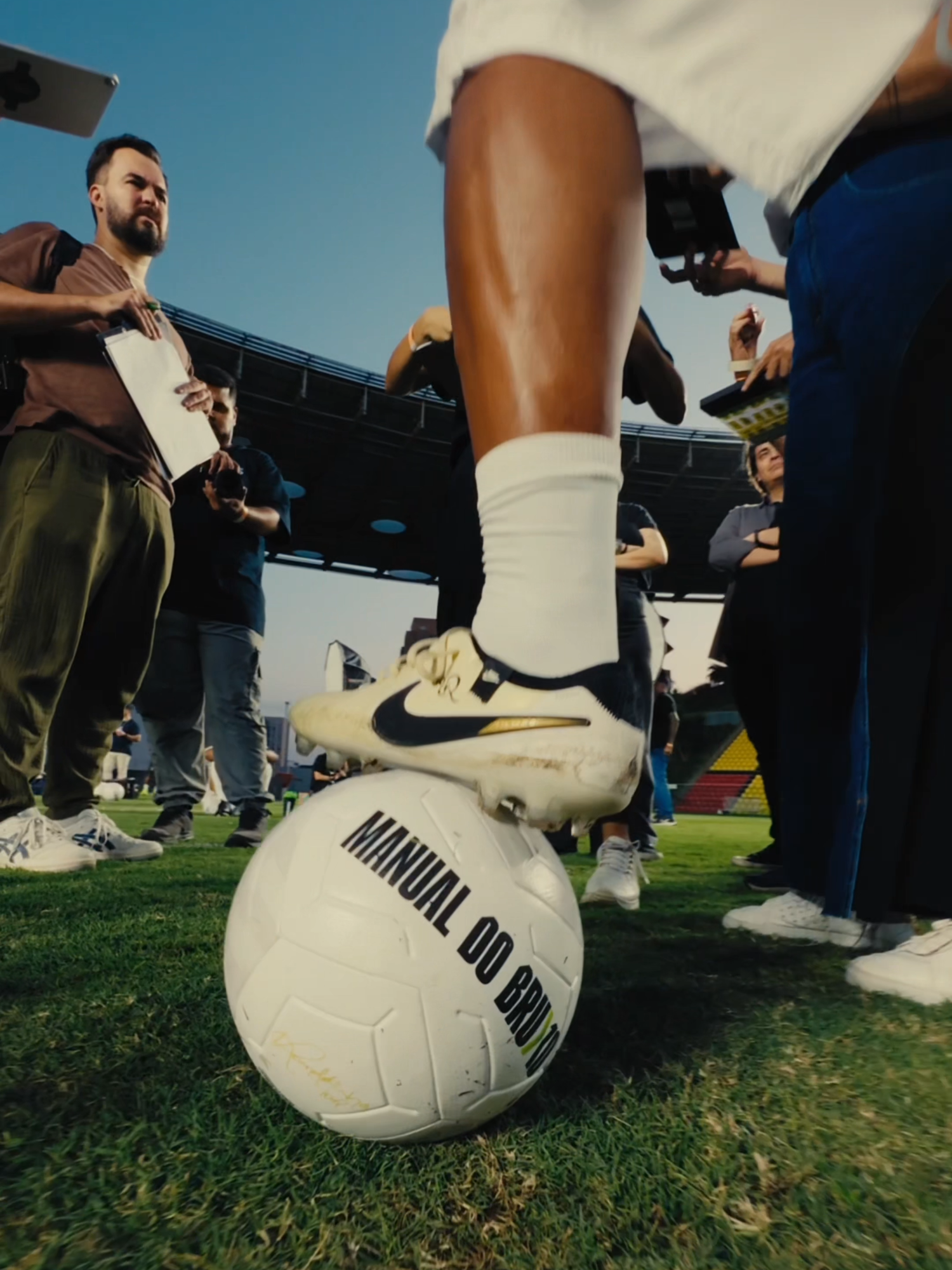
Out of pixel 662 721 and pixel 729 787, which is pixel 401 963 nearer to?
pixel 662 721

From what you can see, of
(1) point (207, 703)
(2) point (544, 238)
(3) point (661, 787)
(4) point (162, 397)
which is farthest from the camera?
(3) point (661, 787)

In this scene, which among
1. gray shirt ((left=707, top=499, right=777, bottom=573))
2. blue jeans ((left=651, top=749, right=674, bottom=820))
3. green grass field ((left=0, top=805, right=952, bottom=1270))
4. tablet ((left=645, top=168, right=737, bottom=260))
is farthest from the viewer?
blue jeans ((left=651, top=749, right=674, bottom=820))

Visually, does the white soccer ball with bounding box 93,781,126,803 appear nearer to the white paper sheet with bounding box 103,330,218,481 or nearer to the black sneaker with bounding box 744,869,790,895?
the white paper sheet with bounding box 103,330,218,481

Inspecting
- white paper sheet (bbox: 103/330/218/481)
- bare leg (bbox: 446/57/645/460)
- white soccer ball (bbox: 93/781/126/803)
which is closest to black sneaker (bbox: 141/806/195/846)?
white paper sheet (bbox: 103/330/218/481)

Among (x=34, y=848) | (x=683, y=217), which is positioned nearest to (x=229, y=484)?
(x=34, y=848)

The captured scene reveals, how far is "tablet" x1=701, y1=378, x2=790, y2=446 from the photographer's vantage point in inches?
84.7

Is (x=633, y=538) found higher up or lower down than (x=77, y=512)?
higher up

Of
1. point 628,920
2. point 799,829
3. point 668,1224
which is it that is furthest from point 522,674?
point 628,920

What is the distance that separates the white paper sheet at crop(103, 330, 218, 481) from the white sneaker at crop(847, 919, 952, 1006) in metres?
2.58

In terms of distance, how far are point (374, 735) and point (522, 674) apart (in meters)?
0.24

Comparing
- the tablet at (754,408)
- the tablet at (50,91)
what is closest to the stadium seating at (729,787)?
the tablet at (754,408)

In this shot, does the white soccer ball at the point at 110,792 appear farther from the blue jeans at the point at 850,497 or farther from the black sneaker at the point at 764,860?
the blue jeans at the point at 850,497

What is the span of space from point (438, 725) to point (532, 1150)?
49 centimetres

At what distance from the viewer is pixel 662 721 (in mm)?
6520
